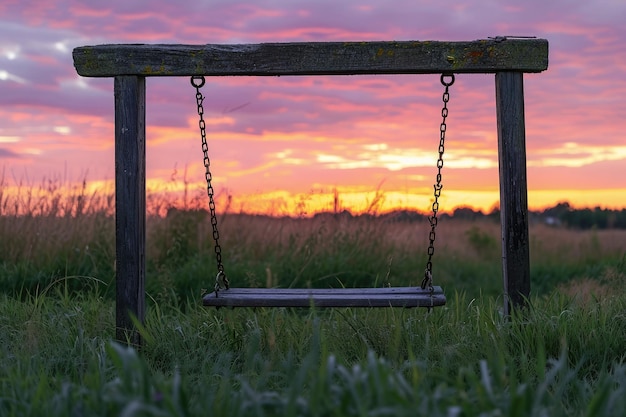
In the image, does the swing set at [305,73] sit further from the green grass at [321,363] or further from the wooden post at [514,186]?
the green grass at [321,363]

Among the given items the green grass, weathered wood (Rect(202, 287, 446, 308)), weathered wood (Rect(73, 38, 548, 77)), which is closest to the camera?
the green grass

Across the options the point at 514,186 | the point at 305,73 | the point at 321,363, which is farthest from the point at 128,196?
the point at 514,186

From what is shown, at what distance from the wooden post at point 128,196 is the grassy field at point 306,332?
0.78ft

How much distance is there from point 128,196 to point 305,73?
1.36 metres

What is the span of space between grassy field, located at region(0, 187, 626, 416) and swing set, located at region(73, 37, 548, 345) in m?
0.32

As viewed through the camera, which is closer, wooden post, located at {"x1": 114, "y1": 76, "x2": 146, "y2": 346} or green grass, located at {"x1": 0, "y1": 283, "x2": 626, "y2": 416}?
green grass, located at {"x1": 0, "y1": 283, "x2": 626, "y2": 416}

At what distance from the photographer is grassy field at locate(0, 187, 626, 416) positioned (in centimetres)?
247

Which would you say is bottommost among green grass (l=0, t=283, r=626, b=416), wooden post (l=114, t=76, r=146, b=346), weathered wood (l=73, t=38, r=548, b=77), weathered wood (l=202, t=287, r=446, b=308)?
green grass (l=0, t=283, r=626, b=416)

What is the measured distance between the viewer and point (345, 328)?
4.59 m

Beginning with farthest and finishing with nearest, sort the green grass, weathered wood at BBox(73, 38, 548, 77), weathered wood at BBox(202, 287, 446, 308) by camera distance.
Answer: weathered wood at BBox(73, 38, 548, 77)
weathered wood at BBox(202, 287, 446, 308)
the green grass

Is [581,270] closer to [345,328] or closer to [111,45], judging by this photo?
[345,328]

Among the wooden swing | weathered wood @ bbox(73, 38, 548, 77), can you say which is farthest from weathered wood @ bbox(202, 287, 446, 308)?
weathered wood @ bbox(73, 38, 548, 77)

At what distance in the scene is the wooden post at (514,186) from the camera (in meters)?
4.66

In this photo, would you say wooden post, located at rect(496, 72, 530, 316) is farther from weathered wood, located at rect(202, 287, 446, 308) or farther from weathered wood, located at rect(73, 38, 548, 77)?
weathered wood, located at rect(202, 287, 446, 308)
